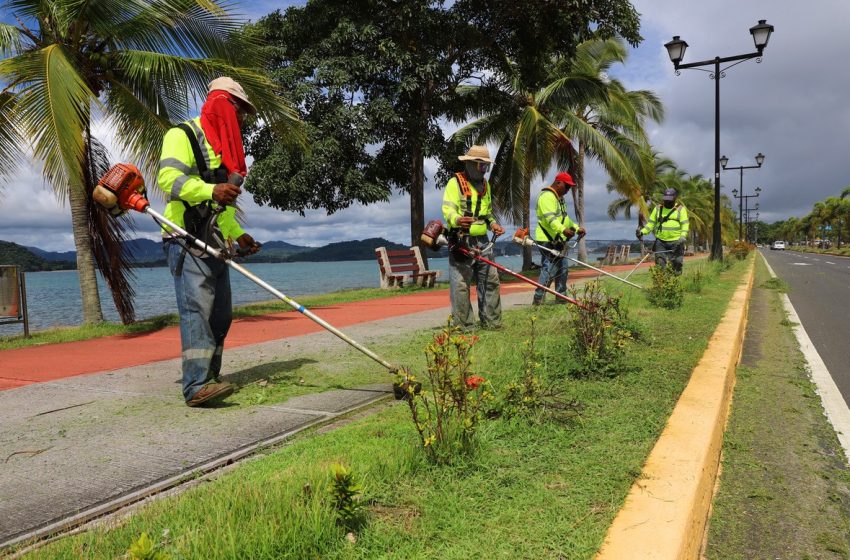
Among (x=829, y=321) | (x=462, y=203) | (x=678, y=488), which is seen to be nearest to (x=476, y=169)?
(x=462, y=203)

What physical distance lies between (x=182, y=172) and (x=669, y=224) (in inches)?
379

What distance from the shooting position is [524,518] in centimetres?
213

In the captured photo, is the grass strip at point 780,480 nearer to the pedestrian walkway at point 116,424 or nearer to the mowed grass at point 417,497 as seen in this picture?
the mowed grass at point 417,497

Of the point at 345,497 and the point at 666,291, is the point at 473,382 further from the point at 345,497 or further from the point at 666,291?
the point at 666,291

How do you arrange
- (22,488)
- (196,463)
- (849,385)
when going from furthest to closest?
(849,385)
(196,463)
(22,488)

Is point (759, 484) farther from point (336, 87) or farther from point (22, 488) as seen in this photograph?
point (336, 87)

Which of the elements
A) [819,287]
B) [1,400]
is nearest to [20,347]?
[1,400]

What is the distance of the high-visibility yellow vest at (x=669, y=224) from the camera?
11.0 m

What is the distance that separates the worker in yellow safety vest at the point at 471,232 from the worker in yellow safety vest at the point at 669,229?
551cm

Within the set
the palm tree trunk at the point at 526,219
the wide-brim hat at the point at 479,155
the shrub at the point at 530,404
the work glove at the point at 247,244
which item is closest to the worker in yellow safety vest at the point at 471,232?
the wide-brim hat at the point at 479,155

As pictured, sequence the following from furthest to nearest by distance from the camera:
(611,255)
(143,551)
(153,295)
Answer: (611,255) → (153,295) → (143,551)

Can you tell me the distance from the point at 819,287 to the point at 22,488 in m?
18.2

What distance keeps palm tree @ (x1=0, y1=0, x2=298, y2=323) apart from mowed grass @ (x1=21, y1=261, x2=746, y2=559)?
6.30 meters

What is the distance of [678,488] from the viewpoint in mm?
2385
